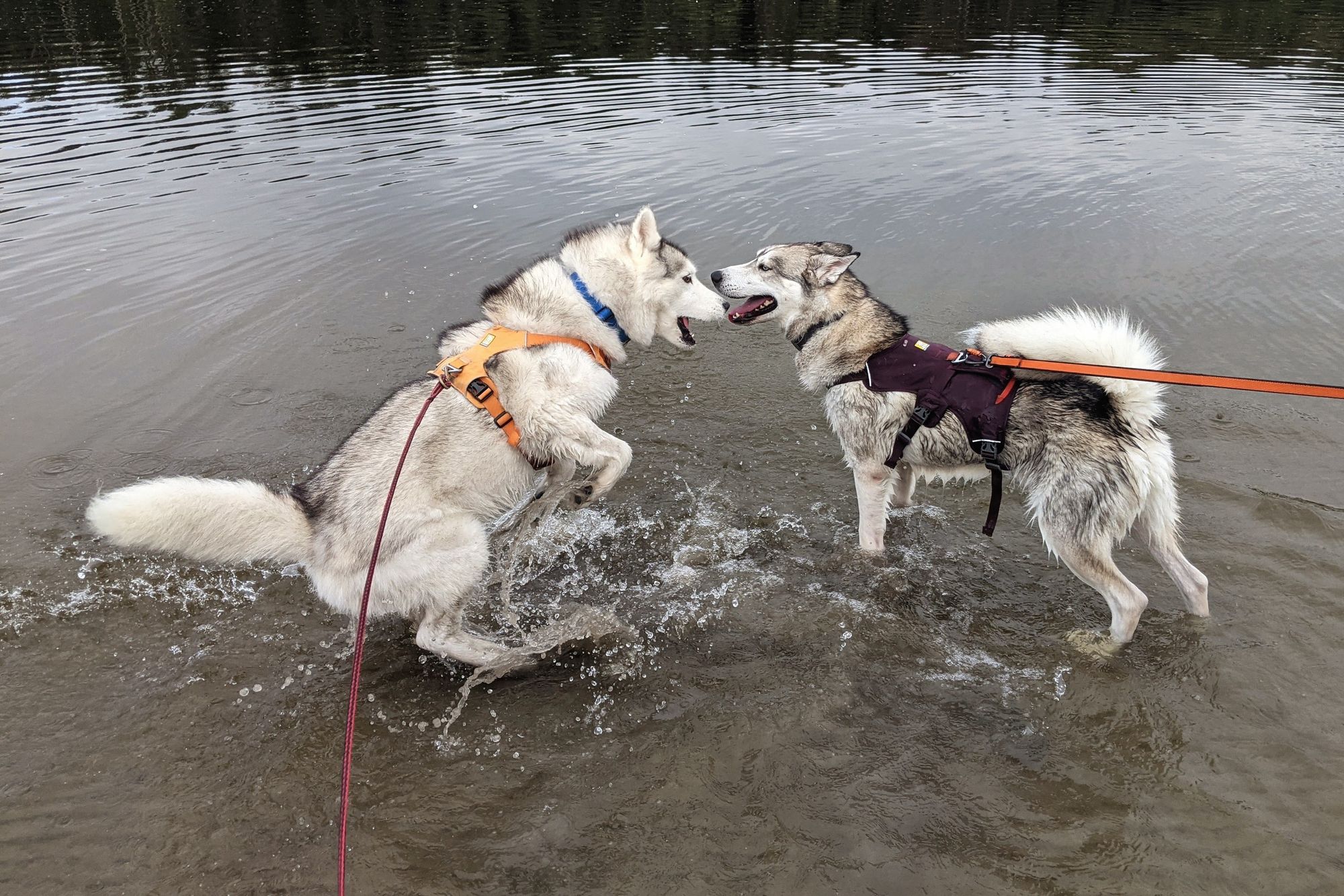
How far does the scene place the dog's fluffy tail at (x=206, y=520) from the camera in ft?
11.7

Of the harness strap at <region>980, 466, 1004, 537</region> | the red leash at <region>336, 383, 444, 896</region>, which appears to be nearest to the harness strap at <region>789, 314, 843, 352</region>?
the harness strap at <region>980, 466, 1004, 537</region>

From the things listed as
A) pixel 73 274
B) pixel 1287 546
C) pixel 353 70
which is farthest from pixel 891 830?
pixel 353 70

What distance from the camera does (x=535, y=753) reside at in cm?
409

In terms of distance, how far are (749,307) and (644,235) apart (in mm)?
946

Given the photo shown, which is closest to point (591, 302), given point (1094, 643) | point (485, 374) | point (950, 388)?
point (485, 374)

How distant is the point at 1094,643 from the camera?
182 inches

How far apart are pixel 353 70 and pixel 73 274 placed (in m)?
14.9

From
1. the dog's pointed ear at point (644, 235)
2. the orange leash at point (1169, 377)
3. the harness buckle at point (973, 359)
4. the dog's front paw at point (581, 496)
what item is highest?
the dog's pointed ear at point (644, 235)

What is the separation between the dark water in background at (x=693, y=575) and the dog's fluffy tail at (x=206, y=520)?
1.04m

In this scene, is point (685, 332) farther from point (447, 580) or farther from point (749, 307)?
point (447, 580)

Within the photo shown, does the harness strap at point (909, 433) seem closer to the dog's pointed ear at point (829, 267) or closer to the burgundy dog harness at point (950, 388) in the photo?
the burgundy dog harness at point (950, 388)

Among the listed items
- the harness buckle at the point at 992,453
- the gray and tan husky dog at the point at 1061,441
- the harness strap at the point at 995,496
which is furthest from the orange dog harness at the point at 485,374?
the harness strap at the point at 995,496

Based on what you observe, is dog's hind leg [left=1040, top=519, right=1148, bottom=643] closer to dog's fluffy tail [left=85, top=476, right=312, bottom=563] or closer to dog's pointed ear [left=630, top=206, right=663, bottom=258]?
dog's pointed ear [left=630, top=206, right=663, bottom=258]

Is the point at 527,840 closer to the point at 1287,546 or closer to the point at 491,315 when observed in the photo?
the point at 491,315
